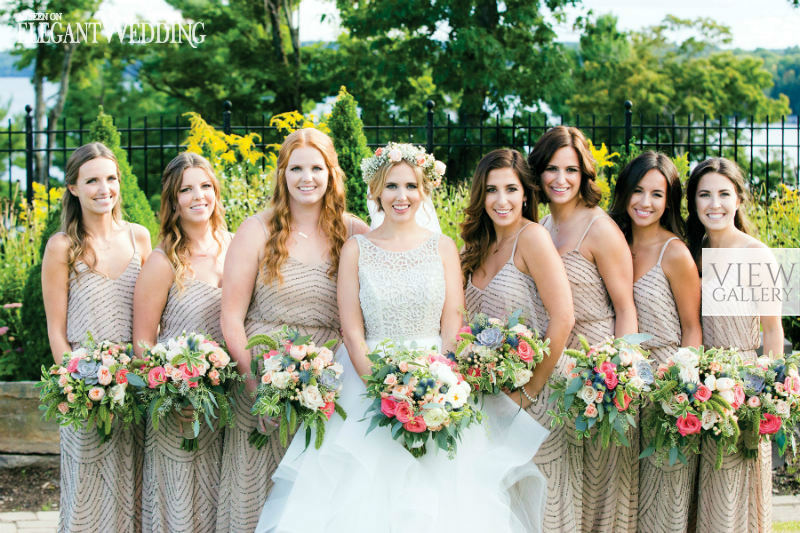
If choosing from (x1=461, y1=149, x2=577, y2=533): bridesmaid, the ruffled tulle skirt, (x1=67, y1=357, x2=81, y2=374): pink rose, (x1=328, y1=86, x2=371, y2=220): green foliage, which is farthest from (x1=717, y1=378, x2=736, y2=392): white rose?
(x1=328, y1=86, x2=371, y2=220): green foliage

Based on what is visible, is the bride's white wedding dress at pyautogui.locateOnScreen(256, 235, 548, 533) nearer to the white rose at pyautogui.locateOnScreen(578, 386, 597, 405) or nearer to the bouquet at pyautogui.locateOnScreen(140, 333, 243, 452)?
the white rose at pyautogui.locateOnScreen(578, 386, 597, 405)

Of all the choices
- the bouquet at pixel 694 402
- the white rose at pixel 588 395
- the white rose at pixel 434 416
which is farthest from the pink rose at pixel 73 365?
the bouquet at pixel 694 402

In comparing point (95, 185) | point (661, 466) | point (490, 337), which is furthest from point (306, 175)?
point (661, 466)

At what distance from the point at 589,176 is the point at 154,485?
2843 millimetres

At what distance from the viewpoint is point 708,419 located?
11.8 ft

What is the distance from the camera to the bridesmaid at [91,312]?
4.02 m

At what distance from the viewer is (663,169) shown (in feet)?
13.7

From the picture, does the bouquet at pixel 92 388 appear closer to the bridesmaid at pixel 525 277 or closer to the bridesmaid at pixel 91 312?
the bridesmaid at pixel 91 312

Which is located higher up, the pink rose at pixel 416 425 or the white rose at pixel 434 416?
the white rose at pixel 434 416

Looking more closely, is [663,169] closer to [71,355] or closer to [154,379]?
[154,379]

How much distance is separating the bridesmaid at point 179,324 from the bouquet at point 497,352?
53.9 inches

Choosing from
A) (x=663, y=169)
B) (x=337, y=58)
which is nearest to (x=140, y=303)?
(x=663, y=169)

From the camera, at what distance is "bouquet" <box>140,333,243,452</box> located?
3637mm

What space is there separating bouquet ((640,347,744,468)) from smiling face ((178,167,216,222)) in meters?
2.49
